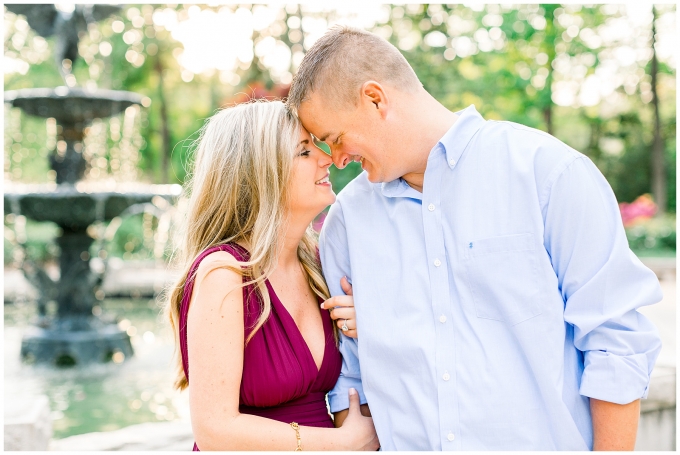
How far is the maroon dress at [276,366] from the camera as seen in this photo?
2357 millimetres

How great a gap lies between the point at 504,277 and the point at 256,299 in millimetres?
847

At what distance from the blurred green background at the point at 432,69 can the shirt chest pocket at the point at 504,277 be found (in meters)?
9.14

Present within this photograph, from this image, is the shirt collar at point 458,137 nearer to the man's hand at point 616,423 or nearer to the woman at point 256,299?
the woman at point 256,299

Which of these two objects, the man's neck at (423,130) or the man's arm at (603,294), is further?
the man's neck at (423,130)

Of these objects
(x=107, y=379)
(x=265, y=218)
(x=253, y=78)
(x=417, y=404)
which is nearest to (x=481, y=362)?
(x=417, y=404)

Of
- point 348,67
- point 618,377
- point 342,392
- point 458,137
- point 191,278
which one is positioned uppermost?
point 348,67

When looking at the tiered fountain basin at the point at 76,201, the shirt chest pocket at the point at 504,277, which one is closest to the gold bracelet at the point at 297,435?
the shirt chest pocket at the point at 504,277

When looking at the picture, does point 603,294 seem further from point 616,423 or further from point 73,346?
point 73,346

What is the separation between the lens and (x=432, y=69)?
13.6 m

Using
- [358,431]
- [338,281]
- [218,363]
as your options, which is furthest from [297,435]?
[338,281]

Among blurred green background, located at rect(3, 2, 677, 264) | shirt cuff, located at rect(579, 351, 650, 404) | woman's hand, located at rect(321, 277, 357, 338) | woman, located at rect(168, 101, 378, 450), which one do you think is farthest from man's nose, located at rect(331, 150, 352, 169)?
blurred green background, located at rect(3, 2, 677, 264)

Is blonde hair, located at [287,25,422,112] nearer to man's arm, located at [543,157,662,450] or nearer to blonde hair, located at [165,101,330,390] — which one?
blonde hair, located at [165,101,330,390]

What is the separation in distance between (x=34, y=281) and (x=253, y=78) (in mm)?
12791

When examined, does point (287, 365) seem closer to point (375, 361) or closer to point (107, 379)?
point (375, 361)
